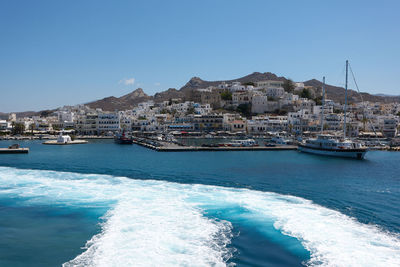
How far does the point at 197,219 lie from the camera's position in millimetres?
15125

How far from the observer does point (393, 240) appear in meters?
12.7

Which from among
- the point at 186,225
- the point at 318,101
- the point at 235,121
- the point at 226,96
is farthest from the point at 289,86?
the point at 186,225

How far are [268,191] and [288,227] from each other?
6.90 metres

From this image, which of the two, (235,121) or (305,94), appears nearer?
(235,121)

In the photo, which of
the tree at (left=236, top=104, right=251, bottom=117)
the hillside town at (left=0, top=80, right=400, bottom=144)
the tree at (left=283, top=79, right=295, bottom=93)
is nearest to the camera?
the hillside town at (left=0, top=80, right=400, bottom=144)

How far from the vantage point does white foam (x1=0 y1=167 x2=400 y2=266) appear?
1117cm

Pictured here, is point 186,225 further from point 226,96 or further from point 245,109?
point 226,96

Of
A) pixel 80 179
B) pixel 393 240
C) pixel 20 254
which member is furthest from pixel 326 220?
pixel 80 179

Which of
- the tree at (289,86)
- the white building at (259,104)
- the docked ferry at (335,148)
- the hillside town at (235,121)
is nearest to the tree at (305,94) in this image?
the tree at (289,86)

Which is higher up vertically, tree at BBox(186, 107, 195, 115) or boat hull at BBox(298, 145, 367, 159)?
tree at BBox(186, 107, 195, 115)

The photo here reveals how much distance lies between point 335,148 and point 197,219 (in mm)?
32117

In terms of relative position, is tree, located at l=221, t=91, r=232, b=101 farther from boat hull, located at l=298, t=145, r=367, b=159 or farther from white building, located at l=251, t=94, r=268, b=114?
boat hull, located at l=298, t=145, r=367, b=159

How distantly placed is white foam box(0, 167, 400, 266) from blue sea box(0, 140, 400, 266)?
0.13ft

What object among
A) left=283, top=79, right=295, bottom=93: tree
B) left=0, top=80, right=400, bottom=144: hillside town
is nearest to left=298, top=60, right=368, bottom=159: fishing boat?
left=0, top=80, right=400, bottom=144: hillside town
